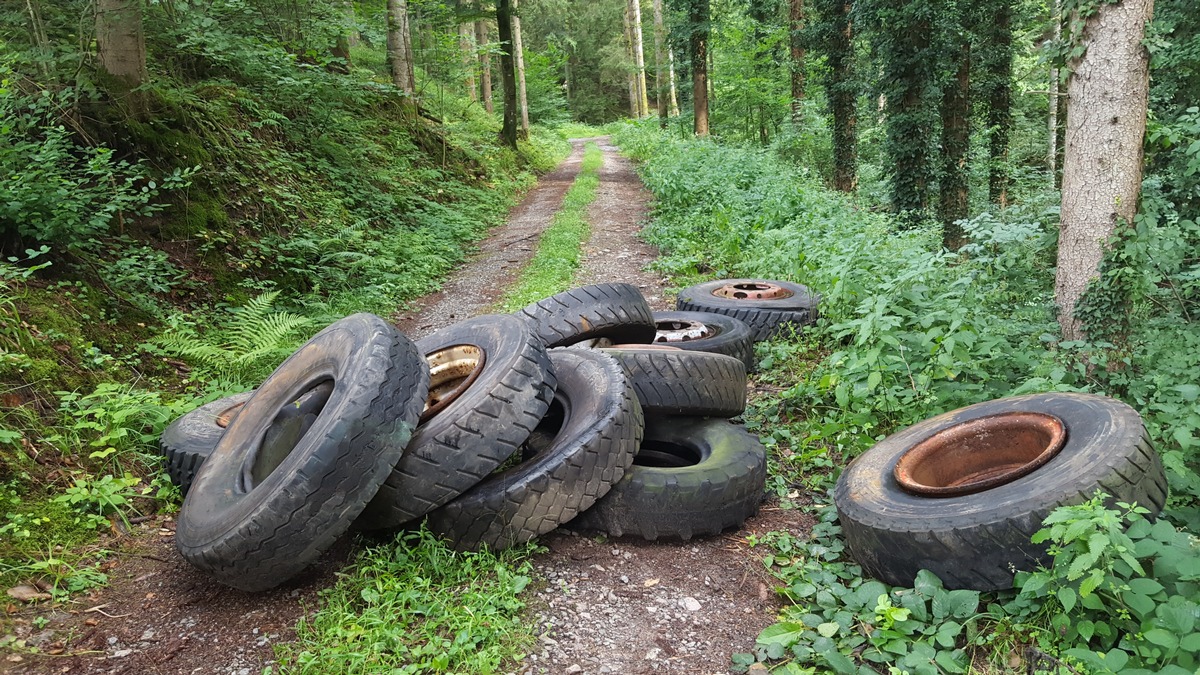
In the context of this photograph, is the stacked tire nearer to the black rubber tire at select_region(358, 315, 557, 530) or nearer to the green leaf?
the black rubber tire at select_region(358, 315, 557, 530)

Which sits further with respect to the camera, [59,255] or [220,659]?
[59,255]

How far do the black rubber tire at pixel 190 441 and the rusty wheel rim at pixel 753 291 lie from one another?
15.5 feet

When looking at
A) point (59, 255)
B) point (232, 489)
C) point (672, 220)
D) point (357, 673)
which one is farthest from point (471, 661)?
point (672, 220)

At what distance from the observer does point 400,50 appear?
16.2 metres

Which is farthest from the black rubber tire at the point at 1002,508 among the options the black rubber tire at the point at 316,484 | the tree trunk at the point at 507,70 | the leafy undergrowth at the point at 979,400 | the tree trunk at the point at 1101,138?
the tree trunk at the point at 507,70

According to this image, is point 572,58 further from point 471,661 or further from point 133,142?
point 471,661

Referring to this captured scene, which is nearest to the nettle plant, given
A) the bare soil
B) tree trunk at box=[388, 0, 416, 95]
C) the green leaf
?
the green leaf

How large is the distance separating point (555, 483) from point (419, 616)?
2.77 ft

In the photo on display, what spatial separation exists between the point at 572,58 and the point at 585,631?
51699 millimetres

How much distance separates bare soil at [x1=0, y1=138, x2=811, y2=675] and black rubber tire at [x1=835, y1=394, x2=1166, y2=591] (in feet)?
1.87

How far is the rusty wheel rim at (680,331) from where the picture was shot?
238 inches

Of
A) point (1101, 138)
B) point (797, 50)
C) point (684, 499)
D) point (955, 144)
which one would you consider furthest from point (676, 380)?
point (797, 50)

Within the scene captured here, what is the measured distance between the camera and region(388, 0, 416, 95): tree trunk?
603 inches

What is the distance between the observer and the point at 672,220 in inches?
488
